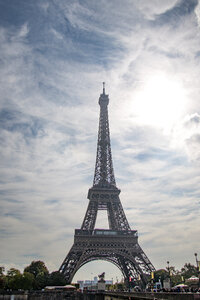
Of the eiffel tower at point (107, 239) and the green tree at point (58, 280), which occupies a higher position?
the eiffel tower at point (107, 239)

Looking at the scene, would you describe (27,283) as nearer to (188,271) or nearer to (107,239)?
(107,239)

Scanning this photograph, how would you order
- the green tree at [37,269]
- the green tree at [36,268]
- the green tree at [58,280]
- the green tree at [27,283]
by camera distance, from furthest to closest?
the green tree at [36,268] → the green tree at [37,269] → the green tree at [27,283] → the green tree at [58,280]

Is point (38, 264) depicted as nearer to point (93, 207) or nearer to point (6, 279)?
point (6, 279)

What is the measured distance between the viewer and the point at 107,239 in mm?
71500

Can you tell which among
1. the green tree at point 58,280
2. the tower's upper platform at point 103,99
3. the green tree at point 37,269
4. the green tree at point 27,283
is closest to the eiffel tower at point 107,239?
the green tree at point 58,280

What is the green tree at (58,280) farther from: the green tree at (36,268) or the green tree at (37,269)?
the green tree at (36,268)

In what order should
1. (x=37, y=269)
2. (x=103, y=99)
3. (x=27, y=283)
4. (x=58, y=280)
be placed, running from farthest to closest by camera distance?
(x=103, y=99), (x=37, y=269), (x=27, y=283), (x=58, y=280)

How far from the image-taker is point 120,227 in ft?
246

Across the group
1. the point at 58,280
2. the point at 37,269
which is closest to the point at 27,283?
the point at 58,280

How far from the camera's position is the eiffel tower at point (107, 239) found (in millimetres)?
67375

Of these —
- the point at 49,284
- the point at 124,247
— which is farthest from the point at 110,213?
the point at 49,284

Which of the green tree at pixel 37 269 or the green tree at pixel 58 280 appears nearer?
the green tree at pixel 58 280

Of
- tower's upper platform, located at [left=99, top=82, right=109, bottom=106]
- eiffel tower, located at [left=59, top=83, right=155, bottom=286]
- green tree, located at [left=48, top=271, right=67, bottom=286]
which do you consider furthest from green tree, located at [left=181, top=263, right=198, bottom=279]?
tower's upper platform, located at [left=99, top=82, right=109, bottom=106]

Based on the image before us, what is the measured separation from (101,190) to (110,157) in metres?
14.2
